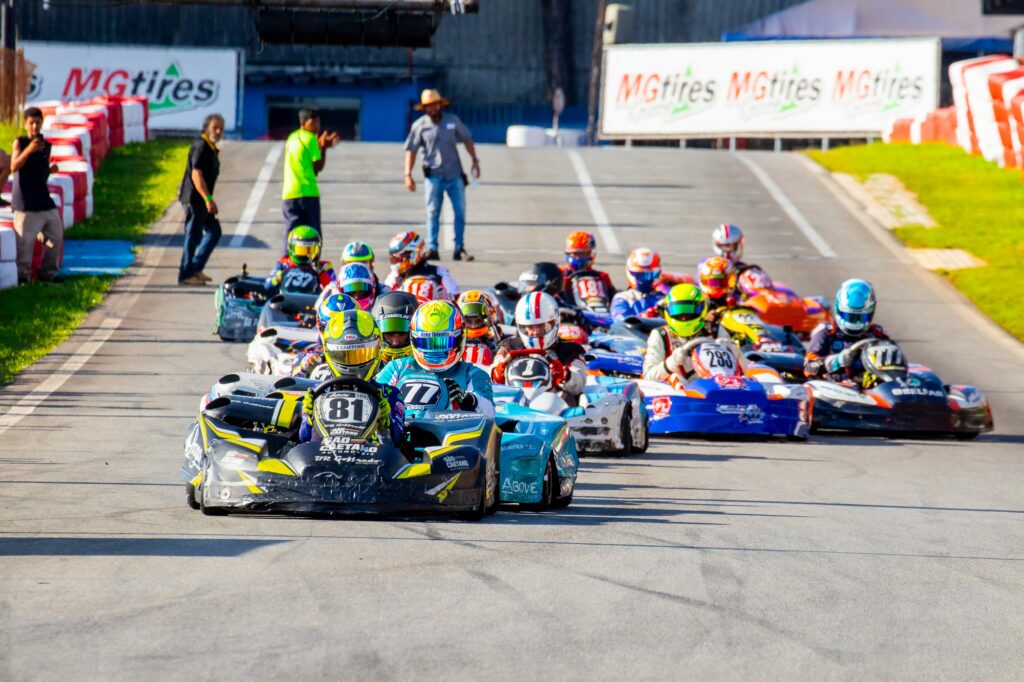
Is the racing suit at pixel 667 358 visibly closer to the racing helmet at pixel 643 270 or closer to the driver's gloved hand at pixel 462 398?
the racing helmet at pixel 643 270

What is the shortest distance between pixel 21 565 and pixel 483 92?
46996mm

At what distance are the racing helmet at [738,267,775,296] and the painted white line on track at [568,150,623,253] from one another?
17.9 ft

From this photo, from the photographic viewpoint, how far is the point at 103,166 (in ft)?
91.4

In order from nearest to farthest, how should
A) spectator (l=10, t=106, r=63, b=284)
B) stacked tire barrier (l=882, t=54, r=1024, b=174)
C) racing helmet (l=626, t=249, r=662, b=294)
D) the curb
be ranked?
1. racing helmet (l=626, t=249, r=662, b=294)
2. spectator (l=10, t=106, r=63, b=284)
3. the curb
4. stacked tire barrier (l=882, t=54, r=1024, b=174)

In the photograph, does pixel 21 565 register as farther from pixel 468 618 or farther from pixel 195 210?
pixel 195 210

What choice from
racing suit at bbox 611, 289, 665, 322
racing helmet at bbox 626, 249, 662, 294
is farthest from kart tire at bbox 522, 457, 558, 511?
racing helmet at bbox 626, 249, 662, 294

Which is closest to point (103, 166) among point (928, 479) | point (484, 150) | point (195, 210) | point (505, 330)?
point (484, 150)

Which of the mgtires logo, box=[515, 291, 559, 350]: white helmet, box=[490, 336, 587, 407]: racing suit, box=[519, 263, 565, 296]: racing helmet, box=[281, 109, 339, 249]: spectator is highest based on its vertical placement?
the mgtires logo

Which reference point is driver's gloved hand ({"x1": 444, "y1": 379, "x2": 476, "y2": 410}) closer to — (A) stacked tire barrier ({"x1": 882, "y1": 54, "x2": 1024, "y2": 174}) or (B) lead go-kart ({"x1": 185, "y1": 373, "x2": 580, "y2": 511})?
(B) lead go-kart ({"x1": 185, "y1": 373, "x2": 580, "y2": 511})

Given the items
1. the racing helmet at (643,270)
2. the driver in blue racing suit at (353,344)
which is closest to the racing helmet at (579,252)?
the racing helmet at (643,270)

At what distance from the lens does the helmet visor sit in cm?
1389

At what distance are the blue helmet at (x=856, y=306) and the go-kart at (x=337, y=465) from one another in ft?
22.1

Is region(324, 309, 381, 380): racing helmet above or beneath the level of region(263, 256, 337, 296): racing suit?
above

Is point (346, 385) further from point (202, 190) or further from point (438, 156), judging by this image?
point (438, 156)
